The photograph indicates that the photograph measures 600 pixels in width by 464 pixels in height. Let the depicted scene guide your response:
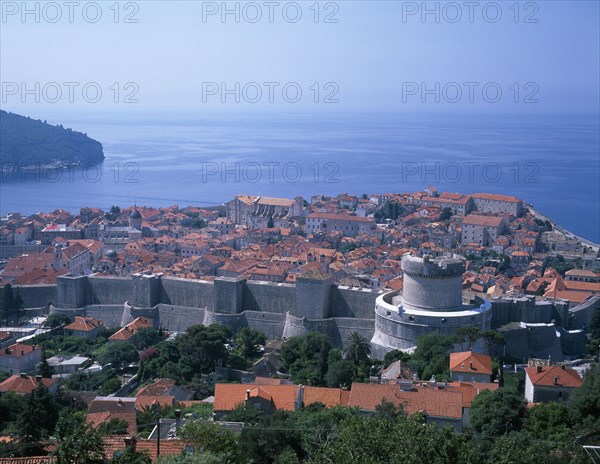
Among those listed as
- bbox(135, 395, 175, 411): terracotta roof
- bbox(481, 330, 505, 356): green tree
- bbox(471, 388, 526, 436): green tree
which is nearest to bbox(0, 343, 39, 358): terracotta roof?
bbox(135, 395, 175, 411): terracotta roof

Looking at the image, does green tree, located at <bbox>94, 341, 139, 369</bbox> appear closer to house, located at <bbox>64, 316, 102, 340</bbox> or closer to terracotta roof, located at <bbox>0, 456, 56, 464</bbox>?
house, located at <bbox>64, 316, 102, 340</bbox>

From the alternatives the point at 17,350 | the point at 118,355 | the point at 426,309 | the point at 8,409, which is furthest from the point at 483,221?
the point at 8,409

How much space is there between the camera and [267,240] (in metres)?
32.0

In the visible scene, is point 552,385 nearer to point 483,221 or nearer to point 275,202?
point 483,221

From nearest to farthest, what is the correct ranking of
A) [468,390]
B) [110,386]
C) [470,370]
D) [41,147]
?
[468,390] → [470,370] → [110,386] → [41,147]

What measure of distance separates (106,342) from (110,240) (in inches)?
536

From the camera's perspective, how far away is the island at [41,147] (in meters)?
69.9

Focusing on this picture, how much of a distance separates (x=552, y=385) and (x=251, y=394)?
4767 millimetres

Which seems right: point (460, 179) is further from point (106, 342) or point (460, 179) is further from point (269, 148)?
point (106, 342)

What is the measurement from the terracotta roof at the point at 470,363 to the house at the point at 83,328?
887 cm

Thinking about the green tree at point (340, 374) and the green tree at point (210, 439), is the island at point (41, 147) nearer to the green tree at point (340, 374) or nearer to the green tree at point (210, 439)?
the green tree at point (340, 374)

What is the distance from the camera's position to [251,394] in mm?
11617

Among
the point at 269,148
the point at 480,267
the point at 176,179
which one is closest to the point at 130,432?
the point at 480,267

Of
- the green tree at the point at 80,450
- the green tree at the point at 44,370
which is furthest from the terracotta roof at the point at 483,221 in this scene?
the green tree at the point at 80,450
